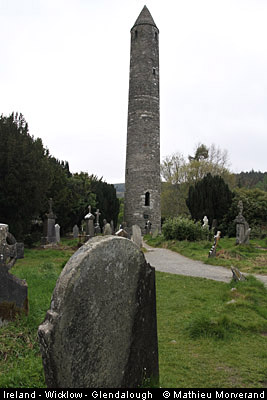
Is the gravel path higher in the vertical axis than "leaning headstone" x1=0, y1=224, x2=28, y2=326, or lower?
lower

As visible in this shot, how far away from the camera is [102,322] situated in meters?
2.43

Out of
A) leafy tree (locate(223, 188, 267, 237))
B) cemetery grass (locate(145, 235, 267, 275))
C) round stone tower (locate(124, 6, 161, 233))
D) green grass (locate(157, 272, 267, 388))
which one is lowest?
green grass (locate(157, 272, 267, 388))

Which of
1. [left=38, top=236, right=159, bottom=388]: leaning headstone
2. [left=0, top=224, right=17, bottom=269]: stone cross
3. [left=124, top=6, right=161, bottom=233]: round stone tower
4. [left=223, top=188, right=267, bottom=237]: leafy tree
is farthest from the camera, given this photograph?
[left=124, top=6, right=161, bottom=233]: round stone tower

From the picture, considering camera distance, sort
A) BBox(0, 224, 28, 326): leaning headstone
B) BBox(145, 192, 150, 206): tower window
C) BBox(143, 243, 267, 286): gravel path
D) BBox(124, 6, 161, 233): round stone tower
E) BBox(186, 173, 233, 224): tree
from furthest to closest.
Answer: BBox(145, 192, 150, 206): tower window < BBox(124, 6, 161, 233): round stone tower < BBox(186, 173, 233, 224): tree < BBox(143, 243, 267, 286): gravel path < BBox(0, 224, 28, 326): leaning headstone

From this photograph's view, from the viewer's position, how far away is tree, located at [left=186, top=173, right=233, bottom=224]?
2461 centimetres

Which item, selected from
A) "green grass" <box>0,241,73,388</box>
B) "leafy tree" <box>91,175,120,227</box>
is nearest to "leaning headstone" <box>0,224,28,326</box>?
"green grass" <box>0,241,73,388</box>

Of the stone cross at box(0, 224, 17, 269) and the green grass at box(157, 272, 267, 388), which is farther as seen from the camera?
the stone cross at box(0, 224, 17, 269)

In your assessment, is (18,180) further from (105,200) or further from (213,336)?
(105,200)

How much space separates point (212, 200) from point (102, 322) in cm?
2313

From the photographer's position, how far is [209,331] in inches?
171

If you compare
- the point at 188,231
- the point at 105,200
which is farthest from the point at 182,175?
the point at 188,231

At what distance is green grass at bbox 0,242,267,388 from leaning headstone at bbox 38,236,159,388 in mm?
555

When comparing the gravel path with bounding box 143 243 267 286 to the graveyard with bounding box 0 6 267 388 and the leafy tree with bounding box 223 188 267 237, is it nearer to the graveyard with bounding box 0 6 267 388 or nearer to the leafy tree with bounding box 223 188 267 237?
the graveyard with bounding box 0 6 267 388
